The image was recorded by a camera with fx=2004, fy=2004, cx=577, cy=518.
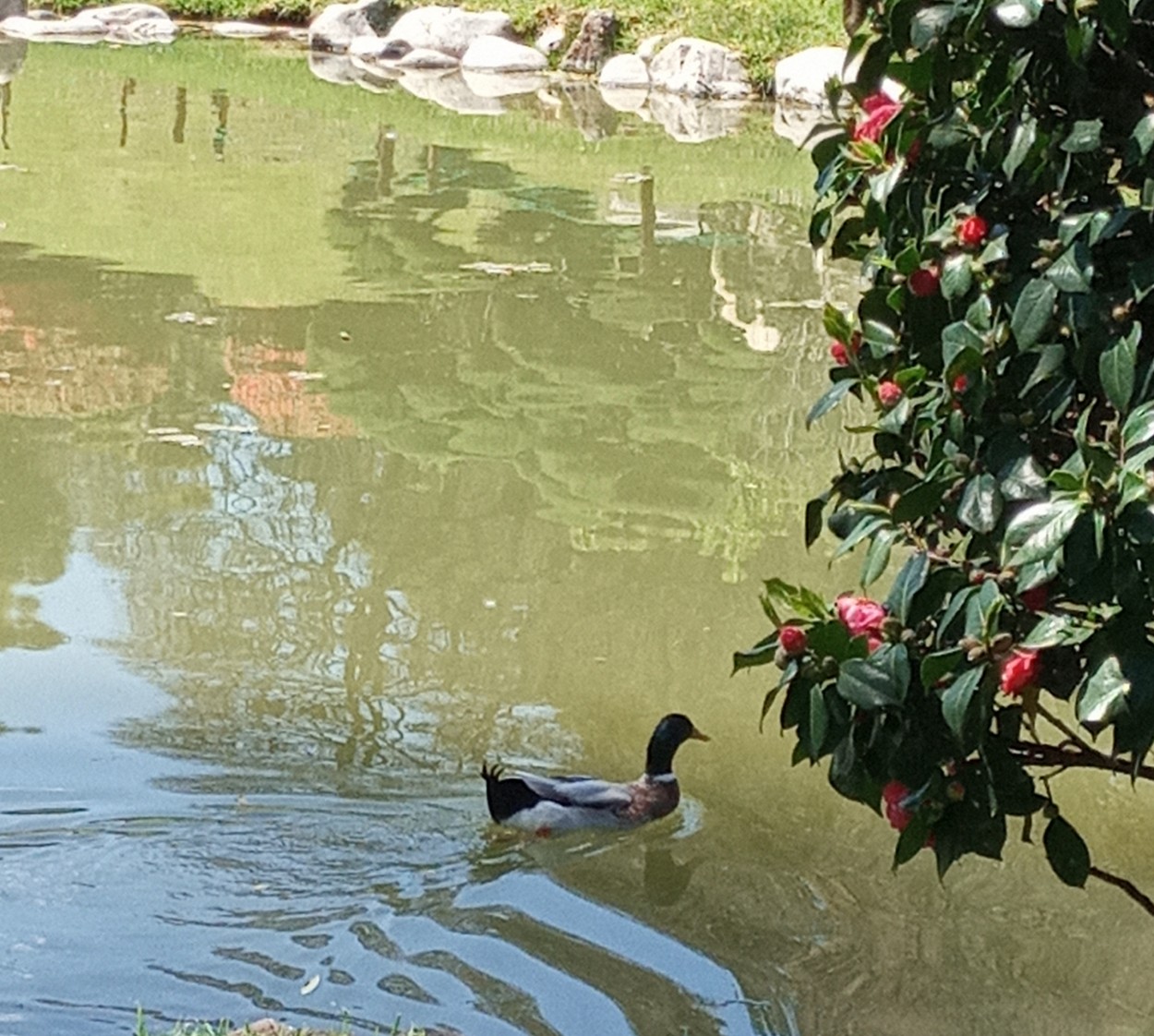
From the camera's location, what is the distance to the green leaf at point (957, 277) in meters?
2.36

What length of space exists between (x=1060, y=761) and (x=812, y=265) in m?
9.38

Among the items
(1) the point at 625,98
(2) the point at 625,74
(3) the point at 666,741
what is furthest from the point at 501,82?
(3) the point at 666,741

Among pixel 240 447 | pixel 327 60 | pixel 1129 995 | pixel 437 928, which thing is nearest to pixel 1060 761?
pixel 1129 995

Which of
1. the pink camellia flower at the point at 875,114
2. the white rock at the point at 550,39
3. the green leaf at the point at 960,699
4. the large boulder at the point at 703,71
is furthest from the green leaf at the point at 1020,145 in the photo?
the white rock at the point at 550,39

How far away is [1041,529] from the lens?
2025 mm

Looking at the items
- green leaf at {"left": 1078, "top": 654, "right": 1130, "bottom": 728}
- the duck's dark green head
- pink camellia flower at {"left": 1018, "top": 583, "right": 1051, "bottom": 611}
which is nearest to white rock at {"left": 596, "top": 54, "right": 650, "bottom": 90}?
the duck's dark green head

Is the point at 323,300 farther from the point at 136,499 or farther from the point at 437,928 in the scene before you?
the point at 437,928

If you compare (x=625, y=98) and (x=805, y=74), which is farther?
(x=625, y=98)

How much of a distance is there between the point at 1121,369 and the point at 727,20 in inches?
793

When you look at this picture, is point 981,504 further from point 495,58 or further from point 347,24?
point 347,24

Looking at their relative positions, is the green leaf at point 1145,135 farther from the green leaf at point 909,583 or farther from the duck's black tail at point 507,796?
the duck's black tail at point 507,796

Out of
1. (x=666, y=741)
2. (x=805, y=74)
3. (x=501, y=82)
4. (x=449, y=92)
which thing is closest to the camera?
(x=666, y=741)

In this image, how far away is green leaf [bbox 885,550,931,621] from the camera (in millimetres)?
2393

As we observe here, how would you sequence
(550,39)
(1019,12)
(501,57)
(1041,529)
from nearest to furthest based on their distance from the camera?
(1041,529) → (1019,12) → (501,57) → (550,39)
